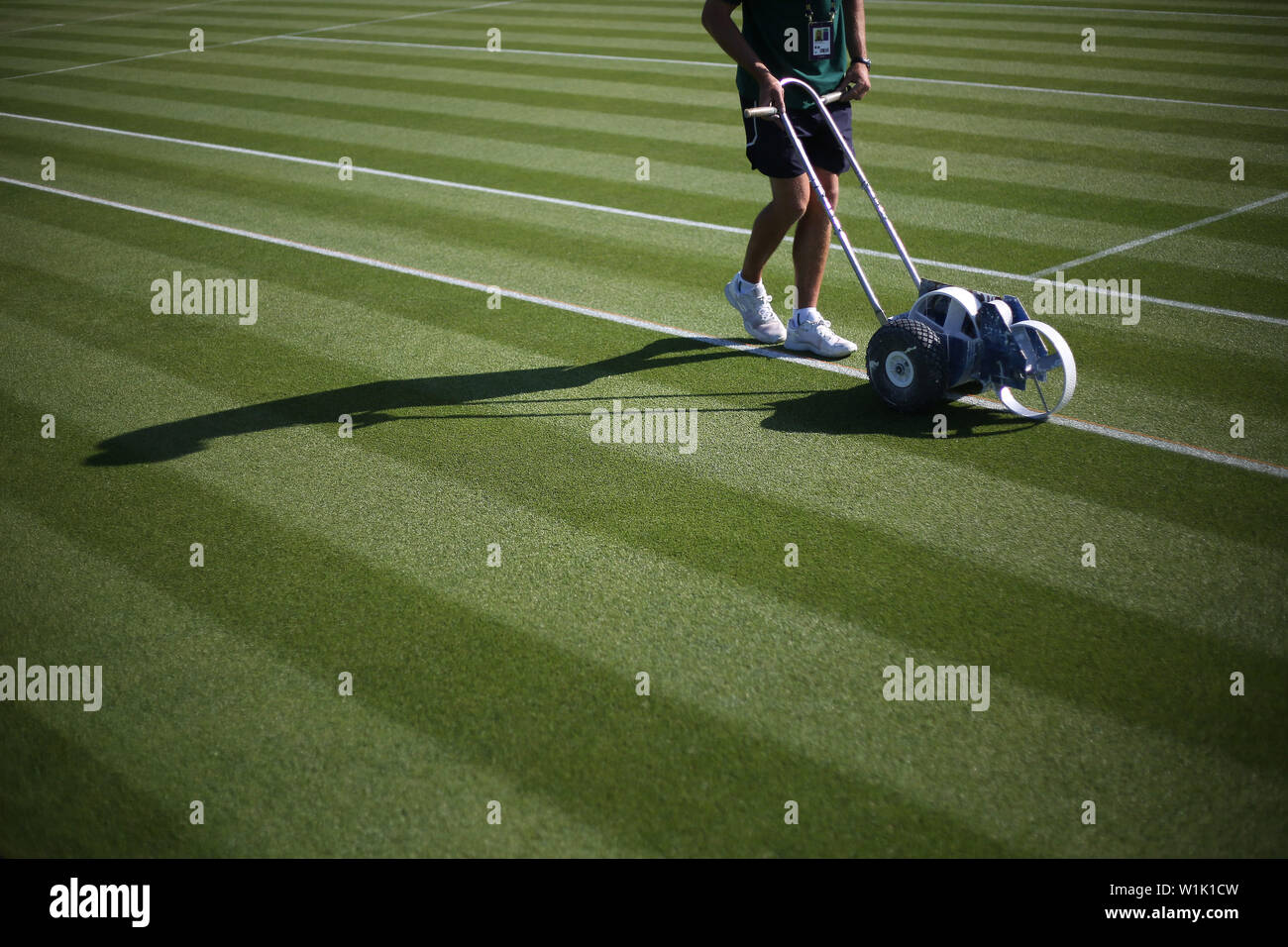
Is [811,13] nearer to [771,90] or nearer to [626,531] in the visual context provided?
[771,90]

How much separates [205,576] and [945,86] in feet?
43.2

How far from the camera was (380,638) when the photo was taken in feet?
14.5

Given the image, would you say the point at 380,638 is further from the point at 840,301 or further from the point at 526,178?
the point at 526,178

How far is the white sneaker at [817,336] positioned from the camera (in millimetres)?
6812

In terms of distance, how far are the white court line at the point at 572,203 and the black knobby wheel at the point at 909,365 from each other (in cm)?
268

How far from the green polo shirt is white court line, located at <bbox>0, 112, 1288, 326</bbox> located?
2.48 m

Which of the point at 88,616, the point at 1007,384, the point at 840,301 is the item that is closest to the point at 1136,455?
the point at 1007,384

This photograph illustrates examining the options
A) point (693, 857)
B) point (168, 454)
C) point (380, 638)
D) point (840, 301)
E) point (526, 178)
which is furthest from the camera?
point (526, 178)

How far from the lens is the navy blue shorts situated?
634cm

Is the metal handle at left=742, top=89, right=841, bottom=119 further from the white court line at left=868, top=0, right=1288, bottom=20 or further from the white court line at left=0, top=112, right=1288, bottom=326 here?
the white court line at left=868, top=0, right=1288, bottom=20

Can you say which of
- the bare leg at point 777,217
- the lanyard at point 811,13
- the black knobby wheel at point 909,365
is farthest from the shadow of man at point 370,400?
the lanyard at point 811,13

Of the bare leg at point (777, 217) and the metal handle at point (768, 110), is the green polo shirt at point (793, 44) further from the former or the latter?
the bare leg at point (777, 217)

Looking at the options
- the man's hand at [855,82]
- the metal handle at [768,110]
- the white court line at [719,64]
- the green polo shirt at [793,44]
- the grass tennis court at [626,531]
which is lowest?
the grass tennis court at [626,531]

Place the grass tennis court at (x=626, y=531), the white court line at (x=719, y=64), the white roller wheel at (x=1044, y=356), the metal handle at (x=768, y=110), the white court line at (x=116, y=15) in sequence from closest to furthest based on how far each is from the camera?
the grass tennis court at (x=626, y=531) < the white roller wheel at (x=1044, y=356) < the metal handle at (x=768, y=110) < the white court line at (x=719, y=64) < the white court line at (x=116, y=15)
